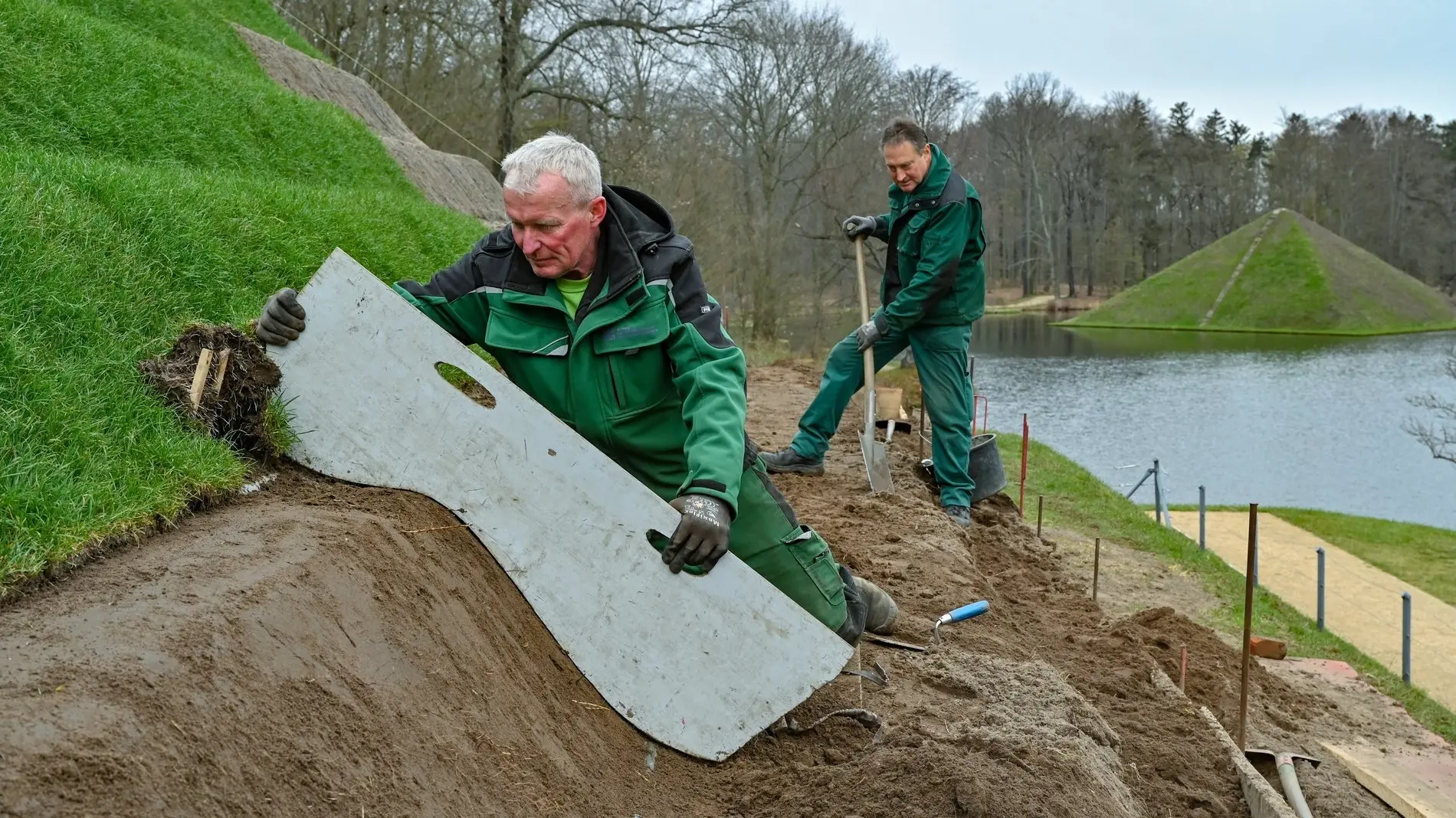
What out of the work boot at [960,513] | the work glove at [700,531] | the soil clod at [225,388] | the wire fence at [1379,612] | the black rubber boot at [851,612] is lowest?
the wire fence at [1379,612]

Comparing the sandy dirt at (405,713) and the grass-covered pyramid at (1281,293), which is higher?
the grass-covered pyramid at (1281,293)

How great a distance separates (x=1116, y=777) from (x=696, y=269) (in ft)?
7.12

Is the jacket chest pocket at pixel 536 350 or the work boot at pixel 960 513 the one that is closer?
the jacket chest pocket at pixel 536 350

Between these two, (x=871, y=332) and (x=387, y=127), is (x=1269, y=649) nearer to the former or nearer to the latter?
(x=871, y=332)

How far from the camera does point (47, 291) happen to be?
363 cm

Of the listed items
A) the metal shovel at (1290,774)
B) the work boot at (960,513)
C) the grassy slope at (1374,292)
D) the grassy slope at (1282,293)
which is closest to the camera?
the metal shovel at (1290,774)

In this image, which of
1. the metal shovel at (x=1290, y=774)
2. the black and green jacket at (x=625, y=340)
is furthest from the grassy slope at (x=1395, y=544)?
the black and green jacket at (x=625, y=340)

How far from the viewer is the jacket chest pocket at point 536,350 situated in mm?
3453

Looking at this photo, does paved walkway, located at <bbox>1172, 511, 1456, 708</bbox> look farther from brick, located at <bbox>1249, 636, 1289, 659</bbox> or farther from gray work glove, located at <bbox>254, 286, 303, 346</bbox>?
gray work glove, located at <bbox>254, 286, 303, 346</bbox>

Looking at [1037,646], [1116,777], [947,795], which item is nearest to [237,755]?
[947,795]

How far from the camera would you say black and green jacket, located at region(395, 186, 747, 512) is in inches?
132

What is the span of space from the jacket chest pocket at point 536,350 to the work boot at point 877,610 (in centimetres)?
163

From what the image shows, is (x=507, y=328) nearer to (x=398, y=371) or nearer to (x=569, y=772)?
(x=398, y=371)

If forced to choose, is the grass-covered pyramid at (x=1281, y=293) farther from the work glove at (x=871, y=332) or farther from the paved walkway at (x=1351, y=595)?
the work glove at (x=871, y=332)
